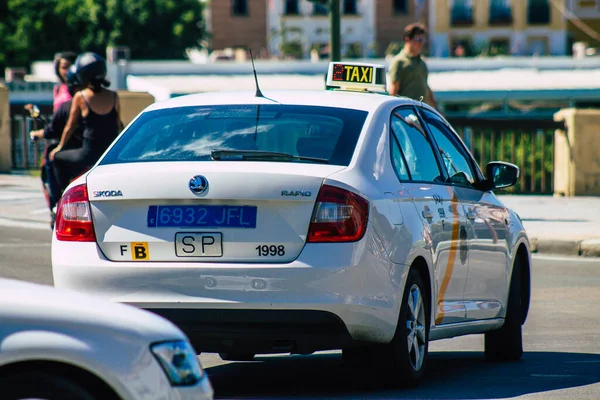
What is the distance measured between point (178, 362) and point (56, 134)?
873 centimetres

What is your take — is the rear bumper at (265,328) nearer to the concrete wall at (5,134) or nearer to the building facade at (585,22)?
the concrete wall at (5,134)

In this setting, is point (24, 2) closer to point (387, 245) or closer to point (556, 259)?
point (556, 259)

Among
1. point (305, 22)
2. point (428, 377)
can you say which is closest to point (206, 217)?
point (428, 377)

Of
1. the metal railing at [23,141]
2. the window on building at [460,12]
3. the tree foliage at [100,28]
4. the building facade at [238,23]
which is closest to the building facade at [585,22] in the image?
the window on building at [460,12]

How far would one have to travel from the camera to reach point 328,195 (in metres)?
6.22

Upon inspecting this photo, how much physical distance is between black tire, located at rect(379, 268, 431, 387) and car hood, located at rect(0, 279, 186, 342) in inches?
98.5

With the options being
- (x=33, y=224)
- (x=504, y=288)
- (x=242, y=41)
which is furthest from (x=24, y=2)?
(x=504, y=288)

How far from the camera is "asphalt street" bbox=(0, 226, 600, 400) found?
22.1 ft

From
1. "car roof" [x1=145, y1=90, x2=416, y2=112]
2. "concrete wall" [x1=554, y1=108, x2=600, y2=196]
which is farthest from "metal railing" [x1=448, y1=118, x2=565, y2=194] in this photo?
"car roof" [x1=145, y1=90, x2=416, y2=112]

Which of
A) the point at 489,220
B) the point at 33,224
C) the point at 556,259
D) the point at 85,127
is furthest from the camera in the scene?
the point at 33,224

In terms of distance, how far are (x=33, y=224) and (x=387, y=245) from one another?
378 inches

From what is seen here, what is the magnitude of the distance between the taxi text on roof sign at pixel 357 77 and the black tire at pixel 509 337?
143 centimetres

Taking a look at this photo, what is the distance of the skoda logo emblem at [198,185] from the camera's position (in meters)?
6.24

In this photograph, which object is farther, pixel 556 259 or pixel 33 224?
pixel 33 224
